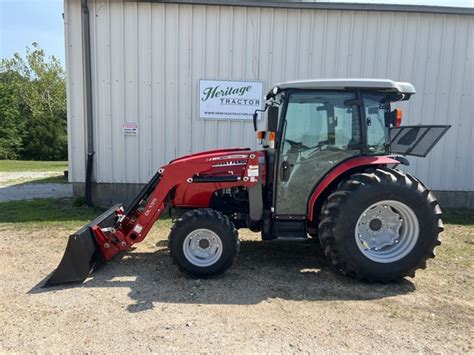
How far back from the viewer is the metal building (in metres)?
7.86

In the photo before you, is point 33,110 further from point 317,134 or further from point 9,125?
point 317,134

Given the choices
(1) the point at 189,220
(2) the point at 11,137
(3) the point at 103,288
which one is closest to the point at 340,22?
(1) the point at 189,220

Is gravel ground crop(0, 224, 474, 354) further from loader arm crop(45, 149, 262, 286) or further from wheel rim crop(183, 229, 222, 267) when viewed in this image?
loader arm crop(45, 149, 262, 286)

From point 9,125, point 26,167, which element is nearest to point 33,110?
point 9,125

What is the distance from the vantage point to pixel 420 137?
487 cm

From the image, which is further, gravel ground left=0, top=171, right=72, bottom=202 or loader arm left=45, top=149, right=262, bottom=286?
gravel ground left=0, top=171, right=72, bottom=202

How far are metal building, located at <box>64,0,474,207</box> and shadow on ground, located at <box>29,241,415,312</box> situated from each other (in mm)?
3607

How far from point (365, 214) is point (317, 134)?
1066mm

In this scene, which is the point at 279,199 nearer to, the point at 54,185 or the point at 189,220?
the point at 189,220

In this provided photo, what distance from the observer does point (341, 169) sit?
4328 millimetres

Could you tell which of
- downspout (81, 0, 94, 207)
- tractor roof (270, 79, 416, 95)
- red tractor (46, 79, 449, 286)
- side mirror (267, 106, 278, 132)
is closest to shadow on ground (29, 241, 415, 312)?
red tractor (46, 79, 449, 286)

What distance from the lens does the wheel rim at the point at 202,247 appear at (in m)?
4.28

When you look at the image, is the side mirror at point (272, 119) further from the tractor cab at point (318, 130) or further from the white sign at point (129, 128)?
the white sign at point (129, 128)

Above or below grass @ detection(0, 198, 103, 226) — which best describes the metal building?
above
